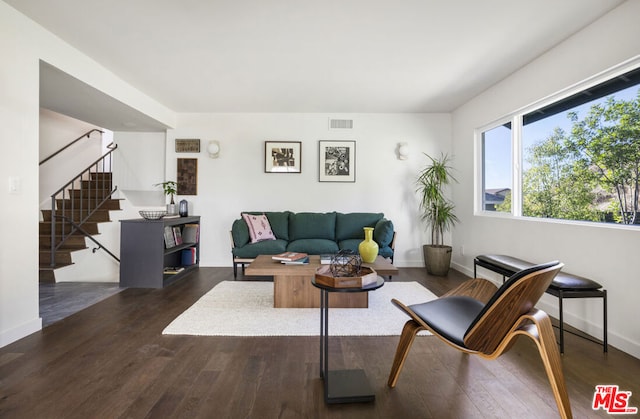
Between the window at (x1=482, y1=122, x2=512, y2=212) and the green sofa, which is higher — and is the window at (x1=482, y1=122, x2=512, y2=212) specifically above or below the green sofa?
above

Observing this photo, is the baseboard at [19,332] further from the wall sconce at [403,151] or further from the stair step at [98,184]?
the wall sconce at [403,151]

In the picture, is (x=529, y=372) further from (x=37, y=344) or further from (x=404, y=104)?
(x=404, y=104)

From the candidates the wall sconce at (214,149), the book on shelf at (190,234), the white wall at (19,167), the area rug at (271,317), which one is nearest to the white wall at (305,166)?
the wall sconce at (214,149)

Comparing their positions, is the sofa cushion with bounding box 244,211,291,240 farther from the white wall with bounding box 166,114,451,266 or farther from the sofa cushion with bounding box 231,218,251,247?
the sofa cushion with bounding box 231,218,251,247

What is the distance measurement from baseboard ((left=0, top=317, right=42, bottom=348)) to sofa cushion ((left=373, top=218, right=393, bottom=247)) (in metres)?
3.56

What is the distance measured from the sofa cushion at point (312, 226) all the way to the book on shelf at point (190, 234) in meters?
1.53

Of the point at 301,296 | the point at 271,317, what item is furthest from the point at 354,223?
the point at 271,317

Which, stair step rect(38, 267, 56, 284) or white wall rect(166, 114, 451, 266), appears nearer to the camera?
stair step rect(38, 267, 56, 284)

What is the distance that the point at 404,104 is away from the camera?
445 cm

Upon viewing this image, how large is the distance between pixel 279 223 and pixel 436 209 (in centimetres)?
248

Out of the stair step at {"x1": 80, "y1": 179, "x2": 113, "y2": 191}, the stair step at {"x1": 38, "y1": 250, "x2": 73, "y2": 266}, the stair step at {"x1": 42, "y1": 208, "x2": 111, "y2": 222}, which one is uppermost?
the stair step at {"x1": 80, "y1": 179, "x2": 113, "y2": 191}

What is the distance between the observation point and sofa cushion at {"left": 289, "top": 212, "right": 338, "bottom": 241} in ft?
14.8

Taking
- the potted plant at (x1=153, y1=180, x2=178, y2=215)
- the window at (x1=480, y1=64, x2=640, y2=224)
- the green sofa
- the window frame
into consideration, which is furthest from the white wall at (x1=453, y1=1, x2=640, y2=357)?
the potted plant at (x1=153, y1=180, x2=178, y2=215)

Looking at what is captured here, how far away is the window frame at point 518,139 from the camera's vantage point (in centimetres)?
225
